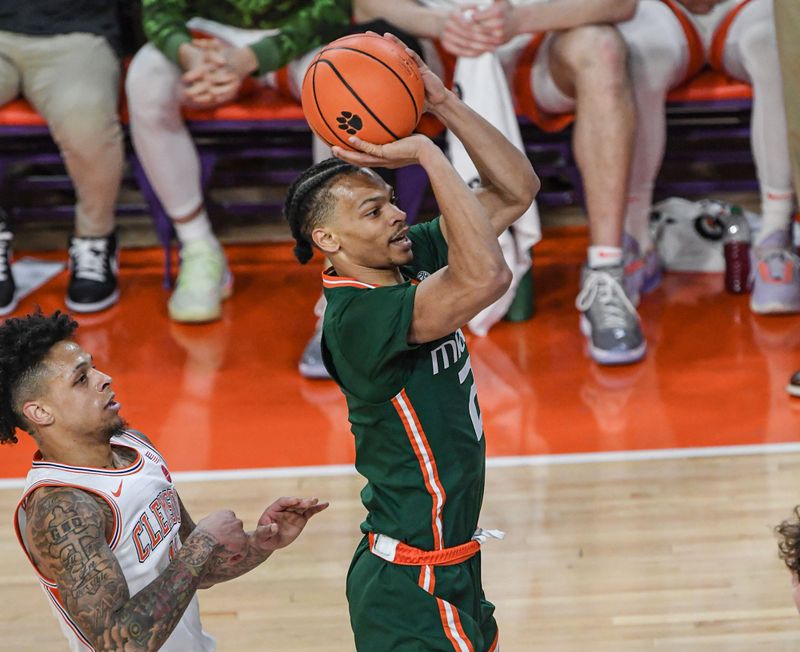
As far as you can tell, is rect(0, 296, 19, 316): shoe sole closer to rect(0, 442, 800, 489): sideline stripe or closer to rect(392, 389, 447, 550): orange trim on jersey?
rect(0, 442, 800, 489): sideline stripe

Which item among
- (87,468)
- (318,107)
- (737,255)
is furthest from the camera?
(737,255)

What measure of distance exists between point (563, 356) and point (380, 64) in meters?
2.77

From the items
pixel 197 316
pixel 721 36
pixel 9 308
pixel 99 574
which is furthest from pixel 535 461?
pixel 9 308

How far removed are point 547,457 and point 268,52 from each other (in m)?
2.34

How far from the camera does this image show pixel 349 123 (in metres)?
2.51

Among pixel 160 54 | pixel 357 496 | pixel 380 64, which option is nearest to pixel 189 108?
pixel 160 54

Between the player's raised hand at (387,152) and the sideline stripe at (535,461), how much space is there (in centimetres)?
197

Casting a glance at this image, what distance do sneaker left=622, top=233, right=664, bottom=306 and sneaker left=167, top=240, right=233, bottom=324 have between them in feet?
6.12

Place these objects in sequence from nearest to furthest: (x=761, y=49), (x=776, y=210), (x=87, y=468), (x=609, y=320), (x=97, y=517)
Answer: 1. (x=97, y=517)
2. (x=87, y=468)
3. (x=609, y=320)
4. (x=761, y=49)
5. (x=776, y=210)

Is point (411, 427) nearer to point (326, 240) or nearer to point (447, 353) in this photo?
point (447, 353)

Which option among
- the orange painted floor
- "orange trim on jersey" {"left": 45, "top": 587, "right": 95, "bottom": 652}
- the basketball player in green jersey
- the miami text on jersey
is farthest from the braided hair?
the orange painted floor

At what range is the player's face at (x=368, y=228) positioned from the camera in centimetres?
244

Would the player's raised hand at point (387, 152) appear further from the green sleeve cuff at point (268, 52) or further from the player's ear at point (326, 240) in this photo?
the green sleeve cuff at point (268, 52)

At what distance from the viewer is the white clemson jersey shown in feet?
7.82
